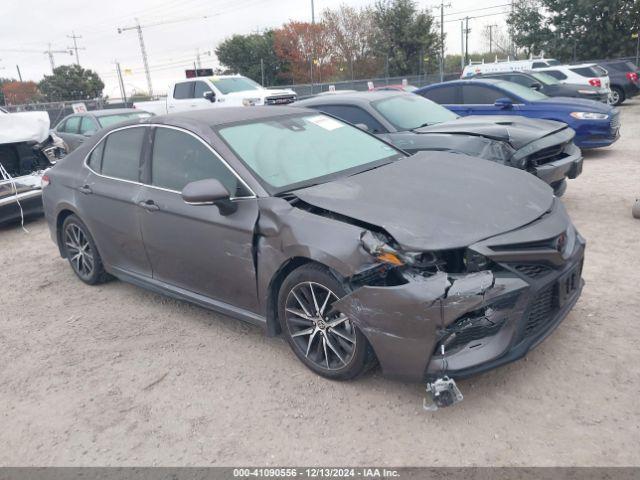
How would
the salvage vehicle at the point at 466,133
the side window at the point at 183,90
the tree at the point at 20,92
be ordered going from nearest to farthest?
the salvage vehicle at the point at 466,133
the side window at the point at 183,90
the tree at the point at 20,92

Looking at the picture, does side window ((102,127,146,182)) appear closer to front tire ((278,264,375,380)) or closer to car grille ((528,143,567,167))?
front tire ((278,264,375,380))

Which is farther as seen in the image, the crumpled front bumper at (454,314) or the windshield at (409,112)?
the windshield at (409,112)

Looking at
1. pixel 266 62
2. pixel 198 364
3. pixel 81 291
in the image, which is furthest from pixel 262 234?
pixel 266 62

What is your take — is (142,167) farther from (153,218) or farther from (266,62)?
(266,62)

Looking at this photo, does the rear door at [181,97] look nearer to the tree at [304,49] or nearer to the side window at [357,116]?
the side window at [357,116]

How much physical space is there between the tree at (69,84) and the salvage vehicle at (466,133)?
5497 cm

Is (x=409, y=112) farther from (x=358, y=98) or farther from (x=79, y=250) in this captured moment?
(x=79, y=250)

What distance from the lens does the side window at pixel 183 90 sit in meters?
16.0

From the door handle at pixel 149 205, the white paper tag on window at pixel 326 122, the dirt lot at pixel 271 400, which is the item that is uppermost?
the white paper tag on window at pixel 326 122

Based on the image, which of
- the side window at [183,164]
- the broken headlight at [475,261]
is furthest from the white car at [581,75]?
the broken headlight at [475,261]

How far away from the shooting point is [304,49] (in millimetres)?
51031

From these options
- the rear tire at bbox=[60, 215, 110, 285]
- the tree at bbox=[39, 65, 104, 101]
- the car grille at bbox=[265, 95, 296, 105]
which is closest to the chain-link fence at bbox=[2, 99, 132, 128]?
the car grille at bbox=[265, 95, 296, 105]

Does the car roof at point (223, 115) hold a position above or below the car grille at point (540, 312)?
above

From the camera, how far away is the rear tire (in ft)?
16.3
